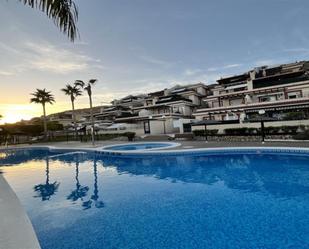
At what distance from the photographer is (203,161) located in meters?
15.9

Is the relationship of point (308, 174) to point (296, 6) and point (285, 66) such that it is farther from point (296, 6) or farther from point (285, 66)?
point (285, 66)

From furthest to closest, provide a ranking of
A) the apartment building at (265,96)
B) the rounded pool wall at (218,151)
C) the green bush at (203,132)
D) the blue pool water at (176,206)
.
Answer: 1. the apartment building at (265,96)
2. the green bush at (203,132)
3. the rounded pool wall at (218,151)
4. the blue pool water at (176,206)

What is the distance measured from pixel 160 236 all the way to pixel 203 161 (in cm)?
1079

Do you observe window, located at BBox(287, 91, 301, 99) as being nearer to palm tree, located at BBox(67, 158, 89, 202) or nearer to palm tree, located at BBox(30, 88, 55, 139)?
palm tree, located at BBox(67, 158, 89, 202)

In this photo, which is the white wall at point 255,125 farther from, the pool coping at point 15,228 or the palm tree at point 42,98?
the palm tree at point 42,98

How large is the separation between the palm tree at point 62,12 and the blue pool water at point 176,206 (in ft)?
16.4

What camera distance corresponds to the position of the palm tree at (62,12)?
4332 mm

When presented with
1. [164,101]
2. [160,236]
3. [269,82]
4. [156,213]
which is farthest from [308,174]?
[164,101]

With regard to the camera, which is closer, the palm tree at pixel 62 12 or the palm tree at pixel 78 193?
the palm tree at pixel 62 12

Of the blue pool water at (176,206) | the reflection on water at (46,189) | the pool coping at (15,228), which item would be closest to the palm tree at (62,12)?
the pool coping at (15,228)

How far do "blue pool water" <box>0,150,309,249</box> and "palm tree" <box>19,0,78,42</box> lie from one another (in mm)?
4990

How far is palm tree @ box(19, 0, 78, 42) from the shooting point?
4.33 meters

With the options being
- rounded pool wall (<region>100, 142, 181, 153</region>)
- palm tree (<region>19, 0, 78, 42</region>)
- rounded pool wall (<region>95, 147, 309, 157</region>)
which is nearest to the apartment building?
rounded pool wall (<region>95, 147, 309, 157</region>)

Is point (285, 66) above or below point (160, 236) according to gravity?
above
